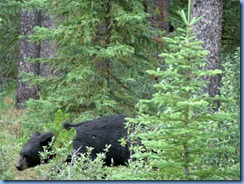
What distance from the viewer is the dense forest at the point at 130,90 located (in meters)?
6.76

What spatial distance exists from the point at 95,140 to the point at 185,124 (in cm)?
370

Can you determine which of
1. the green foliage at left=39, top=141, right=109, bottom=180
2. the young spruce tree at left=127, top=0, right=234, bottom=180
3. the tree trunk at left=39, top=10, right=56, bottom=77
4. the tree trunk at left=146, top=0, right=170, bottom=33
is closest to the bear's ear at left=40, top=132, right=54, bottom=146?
the green foliage at left=39, top=141, right=109, bottom=180

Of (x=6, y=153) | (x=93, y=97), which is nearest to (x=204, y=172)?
(x=6, y=153)

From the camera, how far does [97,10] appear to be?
1232 cm

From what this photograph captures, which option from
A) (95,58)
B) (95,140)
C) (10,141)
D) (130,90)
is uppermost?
(95,58)

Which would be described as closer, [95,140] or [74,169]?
[74,169]

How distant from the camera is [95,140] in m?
10.1

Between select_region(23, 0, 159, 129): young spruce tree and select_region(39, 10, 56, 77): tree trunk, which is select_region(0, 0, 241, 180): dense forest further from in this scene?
select_region(39, 10, 56, 77): tree trunk

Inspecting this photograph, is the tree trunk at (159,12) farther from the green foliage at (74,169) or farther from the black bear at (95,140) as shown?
the green foliage at (74,169)

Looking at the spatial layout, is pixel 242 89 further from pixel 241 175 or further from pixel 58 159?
pixel 58 159

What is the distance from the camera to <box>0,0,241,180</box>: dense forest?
6.76 m

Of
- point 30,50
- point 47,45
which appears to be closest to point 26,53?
point 30,50

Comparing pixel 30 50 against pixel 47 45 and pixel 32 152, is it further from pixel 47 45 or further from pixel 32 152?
pixel 32 152

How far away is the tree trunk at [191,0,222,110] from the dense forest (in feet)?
0.06
